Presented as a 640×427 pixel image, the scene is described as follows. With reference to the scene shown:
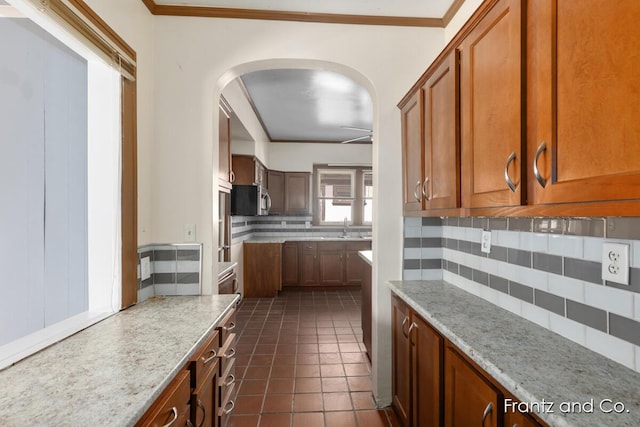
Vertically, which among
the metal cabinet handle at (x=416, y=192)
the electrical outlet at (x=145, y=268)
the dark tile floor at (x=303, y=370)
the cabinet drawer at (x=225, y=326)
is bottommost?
the dark tile floor at (x=303, y=370)

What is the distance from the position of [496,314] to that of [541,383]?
2.05 ft

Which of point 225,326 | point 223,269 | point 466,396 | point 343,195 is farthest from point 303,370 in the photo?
point 343,195

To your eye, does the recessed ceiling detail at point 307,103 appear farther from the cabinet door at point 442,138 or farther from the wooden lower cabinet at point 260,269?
the wooden lower cabinet at point 260,269

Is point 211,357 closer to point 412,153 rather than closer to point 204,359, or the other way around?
point 204,359

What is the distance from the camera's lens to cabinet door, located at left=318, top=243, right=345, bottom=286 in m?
5.31

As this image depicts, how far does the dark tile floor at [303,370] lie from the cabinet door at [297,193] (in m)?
1.90

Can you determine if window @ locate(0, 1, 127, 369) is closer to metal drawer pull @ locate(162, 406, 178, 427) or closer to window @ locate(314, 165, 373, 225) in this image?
metal drawer pull @ locate(162, 406, 178, 427)

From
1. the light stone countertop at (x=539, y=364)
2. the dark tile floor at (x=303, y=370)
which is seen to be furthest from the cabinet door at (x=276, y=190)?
the light stone countertop at (x=539, y=364)

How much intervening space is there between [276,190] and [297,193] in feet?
1.25

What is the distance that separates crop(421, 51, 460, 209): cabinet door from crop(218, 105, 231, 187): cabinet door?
4.53ft

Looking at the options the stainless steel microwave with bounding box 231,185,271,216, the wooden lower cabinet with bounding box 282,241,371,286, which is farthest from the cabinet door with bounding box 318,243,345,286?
the stainless steel microwave with bounding box 231,185,271,216

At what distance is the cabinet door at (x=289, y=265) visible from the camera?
527cm

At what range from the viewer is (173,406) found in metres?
1.04

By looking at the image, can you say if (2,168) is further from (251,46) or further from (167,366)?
(251,46)
